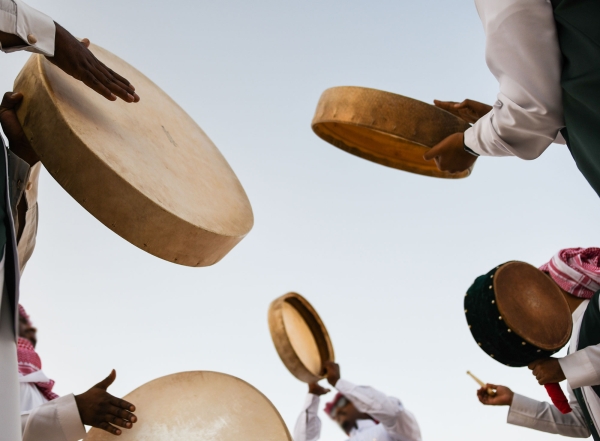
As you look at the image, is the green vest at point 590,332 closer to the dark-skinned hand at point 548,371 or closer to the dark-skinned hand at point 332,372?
the dark-skinned hand at point 548,371

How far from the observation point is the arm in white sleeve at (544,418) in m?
3.05

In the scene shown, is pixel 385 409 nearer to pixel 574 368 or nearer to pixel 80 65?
pixel 574 368

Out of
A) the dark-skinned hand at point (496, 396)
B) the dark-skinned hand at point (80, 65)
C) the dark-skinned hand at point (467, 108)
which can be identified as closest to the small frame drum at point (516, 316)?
the dark-skinned hand at point (496, 396)

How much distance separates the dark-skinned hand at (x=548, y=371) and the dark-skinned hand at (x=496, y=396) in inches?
21.1

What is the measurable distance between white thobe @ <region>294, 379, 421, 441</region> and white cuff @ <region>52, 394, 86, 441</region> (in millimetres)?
2679

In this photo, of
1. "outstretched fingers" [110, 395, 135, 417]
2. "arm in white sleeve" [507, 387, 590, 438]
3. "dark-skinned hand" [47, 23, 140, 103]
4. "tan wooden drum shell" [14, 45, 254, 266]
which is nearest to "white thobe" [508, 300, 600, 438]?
"arm in white sleeve" [507, 387, 590, 438]

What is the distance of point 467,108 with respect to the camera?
8.95 ft

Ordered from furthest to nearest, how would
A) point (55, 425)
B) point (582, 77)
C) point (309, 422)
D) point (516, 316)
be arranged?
1. point (309, 422)
2. point (516, 316)
3. point (55, 425)
4. point (582, 77)

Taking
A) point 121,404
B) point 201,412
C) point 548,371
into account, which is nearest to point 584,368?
point 548,371

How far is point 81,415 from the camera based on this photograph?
2.14 m

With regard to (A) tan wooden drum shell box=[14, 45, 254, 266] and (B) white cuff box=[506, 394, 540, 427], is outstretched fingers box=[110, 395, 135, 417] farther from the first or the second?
(B) white cuff box=[506, 394, 540, 427]

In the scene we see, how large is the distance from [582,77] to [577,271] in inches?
60.5

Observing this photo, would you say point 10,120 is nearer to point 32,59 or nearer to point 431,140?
point 32,59

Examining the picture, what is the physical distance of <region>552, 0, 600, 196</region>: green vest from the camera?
1513 mm
